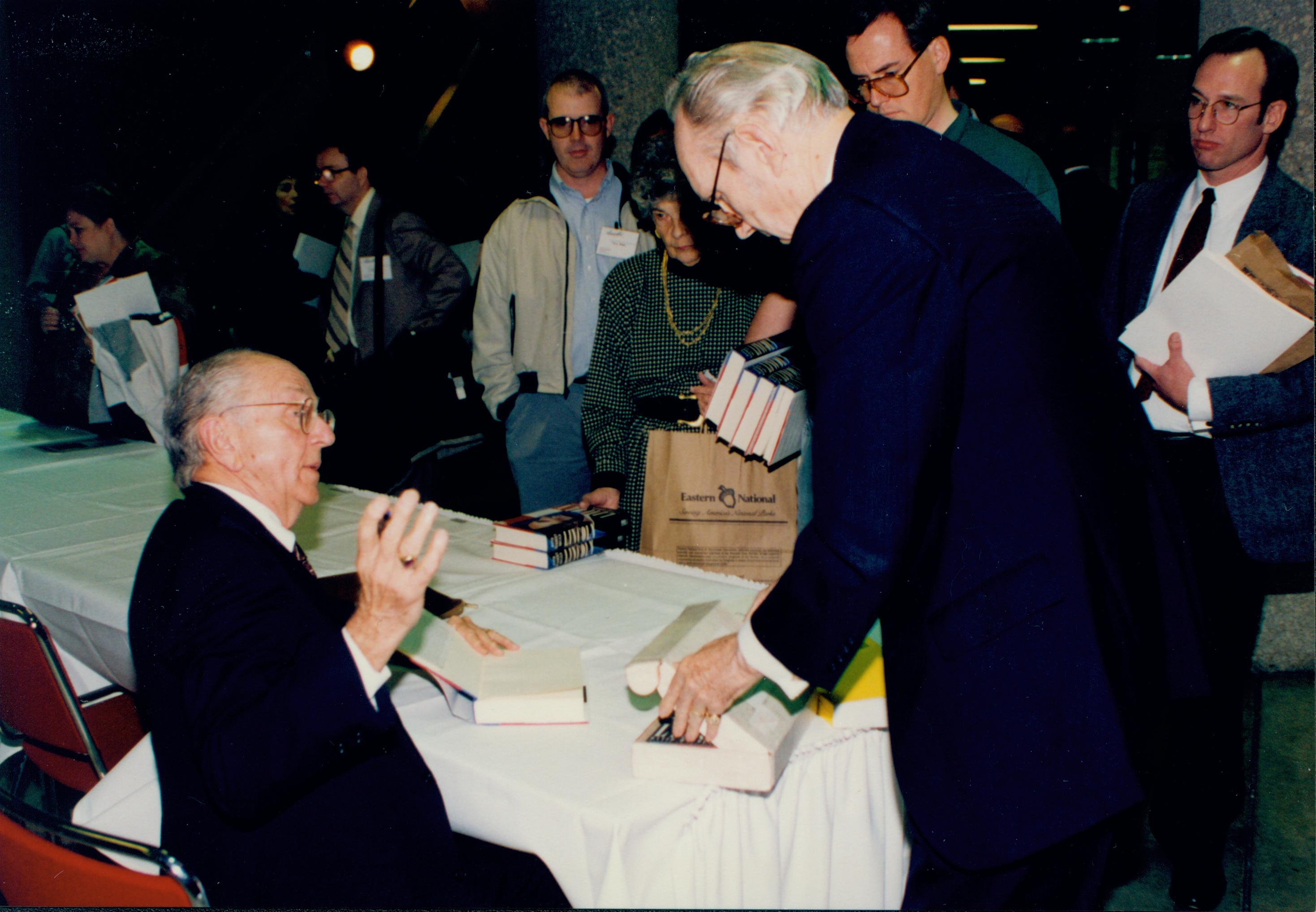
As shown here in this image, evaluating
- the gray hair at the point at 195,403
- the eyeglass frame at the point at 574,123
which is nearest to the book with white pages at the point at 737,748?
the gray hair at the point at 195,403

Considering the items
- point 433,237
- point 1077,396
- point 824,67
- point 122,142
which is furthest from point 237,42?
point 1077,396

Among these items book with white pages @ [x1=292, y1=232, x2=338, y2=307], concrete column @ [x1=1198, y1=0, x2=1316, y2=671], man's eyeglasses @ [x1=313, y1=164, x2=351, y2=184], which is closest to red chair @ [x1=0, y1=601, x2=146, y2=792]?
man's eyeglasses @ [x1=313, y1=164, x2=351, y2=184]

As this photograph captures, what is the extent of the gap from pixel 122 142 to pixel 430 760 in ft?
23.0

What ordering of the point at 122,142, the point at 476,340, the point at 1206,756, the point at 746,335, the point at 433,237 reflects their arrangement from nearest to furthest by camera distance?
the point at 1206,756 → the point at 746,335 → the point at 476,340 → the point at 433,237 → the point at 122,142

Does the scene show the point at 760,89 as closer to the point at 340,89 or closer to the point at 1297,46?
the point at 1297,46

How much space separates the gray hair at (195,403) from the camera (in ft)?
4.65

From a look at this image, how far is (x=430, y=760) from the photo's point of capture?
1.30m

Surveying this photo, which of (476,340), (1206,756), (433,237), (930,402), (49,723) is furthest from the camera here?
(433,237)

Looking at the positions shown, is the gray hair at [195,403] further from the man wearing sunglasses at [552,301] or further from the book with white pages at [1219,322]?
the book with white pages at [1219,322]

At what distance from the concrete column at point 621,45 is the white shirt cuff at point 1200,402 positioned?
2.94 metres

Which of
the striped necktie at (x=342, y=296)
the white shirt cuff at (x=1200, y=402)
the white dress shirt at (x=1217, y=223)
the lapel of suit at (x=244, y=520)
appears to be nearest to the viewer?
the lapel of suit at (x=244, y=520)

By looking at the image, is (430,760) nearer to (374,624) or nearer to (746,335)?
(374,624)

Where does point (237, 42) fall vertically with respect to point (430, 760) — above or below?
above

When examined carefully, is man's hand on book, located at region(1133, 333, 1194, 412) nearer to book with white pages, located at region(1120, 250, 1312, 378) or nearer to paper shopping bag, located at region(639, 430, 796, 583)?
book with white pages, located at region(1120, 250, 1312, 378)
